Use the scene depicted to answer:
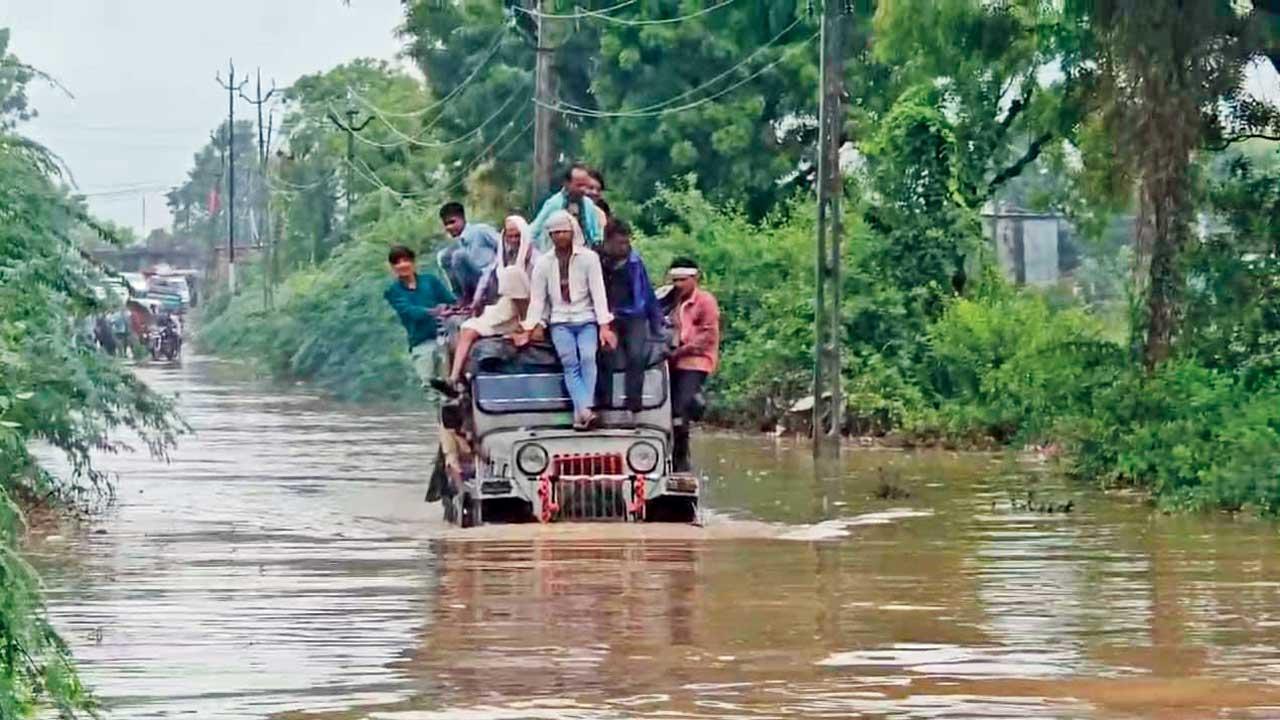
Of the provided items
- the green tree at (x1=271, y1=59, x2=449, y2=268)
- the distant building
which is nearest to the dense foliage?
the distant building

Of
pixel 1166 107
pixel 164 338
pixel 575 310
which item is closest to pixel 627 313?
pixel 575 310

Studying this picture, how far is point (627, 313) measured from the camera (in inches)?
799

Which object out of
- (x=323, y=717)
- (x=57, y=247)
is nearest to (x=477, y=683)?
(x=323, y=717)

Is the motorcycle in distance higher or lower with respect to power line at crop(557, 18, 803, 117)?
lower

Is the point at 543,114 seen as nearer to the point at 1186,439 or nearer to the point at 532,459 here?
the point at 1186,439

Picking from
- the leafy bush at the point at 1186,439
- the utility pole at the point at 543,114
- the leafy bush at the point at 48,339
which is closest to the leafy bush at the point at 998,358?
the leafy bush at the point at 1186,439

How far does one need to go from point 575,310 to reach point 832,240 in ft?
38.5

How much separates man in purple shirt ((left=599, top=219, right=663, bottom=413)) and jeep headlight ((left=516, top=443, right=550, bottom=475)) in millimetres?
599

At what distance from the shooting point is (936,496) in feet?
80.5

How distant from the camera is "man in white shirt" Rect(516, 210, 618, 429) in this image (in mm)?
20031

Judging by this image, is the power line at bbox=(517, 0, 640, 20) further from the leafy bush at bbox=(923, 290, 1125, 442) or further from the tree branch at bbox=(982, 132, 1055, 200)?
the leafy bush at bbox=(923, 290, 1125, 442)

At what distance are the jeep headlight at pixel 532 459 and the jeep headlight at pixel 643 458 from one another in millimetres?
603

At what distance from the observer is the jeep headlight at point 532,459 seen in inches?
789

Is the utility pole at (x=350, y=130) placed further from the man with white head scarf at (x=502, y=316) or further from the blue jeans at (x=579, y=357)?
the blue jeans at (x=579, y=357)
